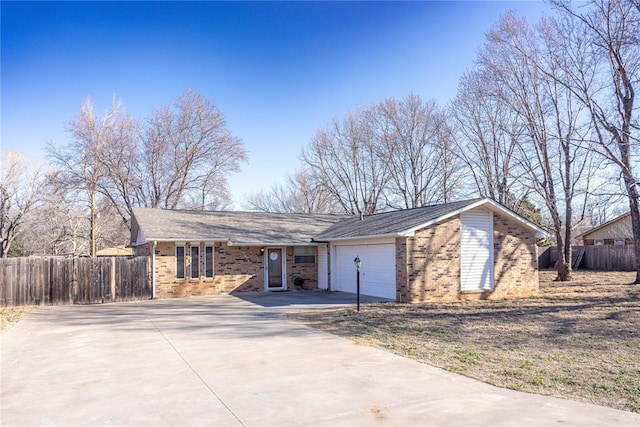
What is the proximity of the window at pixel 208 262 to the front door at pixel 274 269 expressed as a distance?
2.54 metres

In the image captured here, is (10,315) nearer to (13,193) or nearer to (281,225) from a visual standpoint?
(281,225)

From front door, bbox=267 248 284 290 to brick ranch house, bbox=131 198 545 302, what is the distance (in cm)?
4

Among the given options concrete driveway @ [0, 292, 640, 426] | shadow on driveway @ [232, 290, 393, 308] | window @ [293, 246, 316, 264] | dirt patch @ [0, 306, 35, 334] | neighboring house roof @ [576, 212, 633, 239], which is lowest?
shadow on driveway @ [232, 290, 393, 308]

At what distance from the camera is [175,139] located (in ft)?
114

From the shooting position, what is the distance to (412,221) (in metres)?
17.0

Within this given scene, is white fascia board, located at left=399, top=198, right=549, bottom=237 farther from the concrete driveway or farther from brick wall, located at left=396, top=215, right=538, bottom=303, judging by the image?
the concrete driveway

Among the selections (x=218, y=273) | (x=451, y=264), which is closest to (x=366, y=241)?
(x=451, y=264)

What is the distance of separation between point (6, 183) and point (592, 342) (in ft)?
125

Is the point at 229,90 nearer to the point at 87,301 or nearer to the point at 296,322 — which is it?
the point at 87,301

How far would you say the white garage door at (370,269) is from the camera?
1698cm

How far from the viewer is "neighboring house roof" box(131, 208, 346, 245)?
64.2 feet

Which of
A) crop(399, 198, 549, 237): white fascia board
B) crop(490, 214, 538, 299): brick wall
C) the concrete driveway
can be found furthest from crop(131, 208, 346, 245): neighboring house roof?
the concrete driveway

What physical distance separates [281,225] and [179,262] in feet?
18.9

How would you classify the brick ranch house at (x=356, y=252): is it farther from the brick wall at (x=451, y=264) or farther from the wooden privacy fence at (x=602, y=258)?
the wooden privacy fence at (x=602, y=258)
